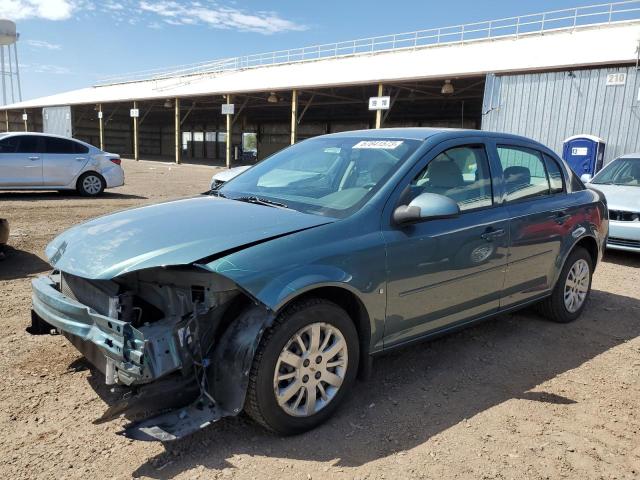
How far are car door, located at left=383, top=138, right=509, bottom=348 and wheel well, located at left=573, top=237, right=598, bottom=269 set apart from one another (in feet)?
4.80

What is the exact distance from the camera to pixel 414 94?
25.9 m

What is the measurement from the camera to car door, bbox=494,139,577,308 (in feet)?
12.8

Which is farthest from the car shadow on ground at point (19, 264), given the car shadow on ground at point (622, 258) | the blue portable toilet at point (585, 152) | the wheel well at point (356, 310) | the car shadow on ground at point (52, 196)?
the blue portable toilet at point (585, 152)

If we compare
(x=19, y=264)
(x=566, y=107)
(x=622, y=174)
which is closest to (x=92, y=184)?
(x=19, y=264)

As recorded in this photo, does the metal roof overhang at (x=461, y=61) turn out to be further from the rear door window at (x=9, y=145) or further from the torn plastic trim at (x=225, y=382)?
the torn plastic trim at (x=225, y=382)

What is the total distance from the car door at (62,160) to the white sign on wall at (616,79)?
12.8 meters

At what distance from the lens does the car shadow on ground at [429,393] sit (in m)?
2.63

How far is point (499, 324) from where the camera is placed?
4676 mm

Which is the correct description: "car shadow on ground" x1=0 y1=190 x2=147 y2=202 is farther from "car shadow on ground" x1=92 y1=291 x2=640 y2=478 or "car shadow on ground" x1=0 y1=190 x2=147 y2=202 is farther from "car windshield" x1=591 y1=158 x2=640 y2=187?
"car shadow on ground" x1=92 y1=291 x2=640 y2=478

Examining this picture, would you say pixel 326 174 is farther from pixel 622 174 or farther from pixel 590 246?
pixel 622 174

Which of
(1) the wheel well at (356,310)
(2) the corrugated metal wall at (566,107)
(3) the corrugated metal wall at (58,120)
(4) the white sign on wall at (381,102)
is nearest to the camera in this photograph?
(1) the wheel well at (356,310)

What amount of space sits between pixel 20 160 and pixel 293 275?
35.2 ft

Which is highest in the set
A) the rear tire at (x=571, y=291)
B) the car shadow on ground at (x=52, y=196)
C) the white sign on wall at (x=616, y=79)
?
the white sign on wall at (x=616, y=79)

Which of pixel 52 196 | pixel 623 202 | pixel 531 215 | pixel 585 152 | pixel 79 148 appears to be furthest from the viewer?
pixel 585 152
